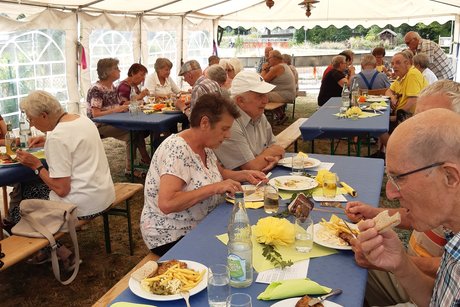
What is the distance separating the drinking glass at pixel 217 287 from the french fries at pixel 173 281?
5.0 inches

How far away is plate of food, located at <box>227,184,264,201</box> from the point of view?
2.38 metres

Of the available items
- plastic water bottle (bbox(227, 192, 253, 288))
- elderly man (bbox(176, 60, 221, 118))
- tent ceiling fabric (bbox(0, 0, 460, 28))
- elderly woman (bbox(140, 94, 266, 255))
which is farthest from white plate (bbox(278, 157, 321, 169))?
tent ceiling fabric (bbox(0, 0, 460, 28))

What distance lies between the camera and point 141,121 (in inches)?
202

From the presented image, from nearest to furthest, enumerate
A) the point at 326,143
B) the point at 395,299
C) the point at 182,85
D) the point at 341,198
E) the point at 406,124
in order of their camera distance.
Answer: the point at 406,124 → the point at 395,299 → the point at 341,198 → the point at 326,143 → the point at 182,85

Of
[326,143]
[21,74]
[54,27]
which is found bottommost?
[326,143]

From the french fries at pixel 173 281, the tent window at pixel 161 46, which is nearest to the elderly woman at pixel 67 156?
the french fries at pixel 173 281

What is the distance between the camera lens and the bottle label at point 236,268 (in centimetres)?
149

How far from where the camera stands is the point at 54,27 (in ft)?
22.7

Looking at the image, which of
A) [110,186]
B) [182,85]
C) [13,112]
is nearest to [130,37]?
[182,85]

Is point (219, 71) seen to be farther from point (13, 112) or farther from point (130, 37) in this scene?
point (130, 37)

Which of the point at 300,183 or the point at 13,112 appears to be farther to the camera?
the point at 13,112

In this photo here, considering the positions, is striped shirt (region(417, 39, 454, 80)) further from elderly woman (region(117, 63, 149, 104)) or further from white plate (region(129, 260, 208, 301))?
white plate (region(129, 260, 208, 301))

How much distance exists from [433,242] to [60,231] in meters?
2.31

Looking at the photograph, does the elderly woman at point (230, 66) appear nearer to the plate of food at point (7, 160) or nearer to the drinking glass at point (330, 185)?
the plate of food at point (7, 160)
